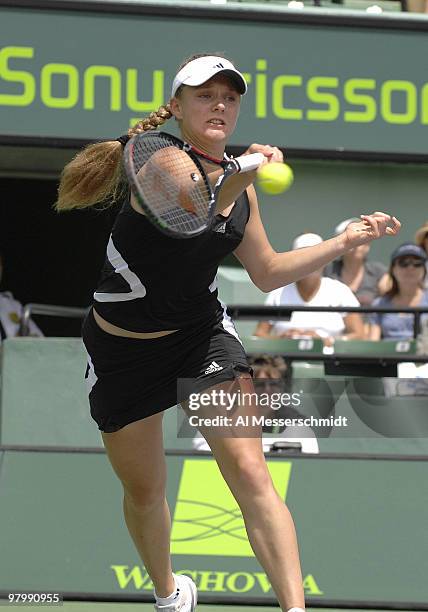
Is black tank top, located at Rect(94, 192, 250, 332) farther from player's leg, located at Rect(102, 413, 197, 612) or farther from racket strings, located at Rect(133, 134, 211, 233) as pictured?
player's leg, located at Rect(102, 413, 197, 612)

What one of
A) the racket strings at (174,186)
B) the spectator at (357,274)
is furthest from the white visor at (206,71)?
the spectator at (357,274)

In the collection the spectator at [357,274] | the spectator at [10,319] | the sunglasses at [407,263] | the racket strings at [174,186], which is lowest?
the spectator at [10,319]

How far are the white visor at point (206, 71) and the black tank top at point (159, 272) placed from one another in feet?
1.43

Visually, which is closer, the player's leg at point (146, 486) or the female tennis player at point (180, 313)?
the female tennis player at point (180, 313)

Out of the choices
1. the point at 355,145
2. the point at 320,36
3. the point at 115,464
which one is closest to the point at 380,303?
the point at 355,145

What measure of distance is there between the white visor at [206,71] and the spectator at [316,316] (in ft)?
11.2

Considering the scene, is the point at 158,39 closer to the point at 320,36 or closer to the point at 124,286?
the point at 320,36

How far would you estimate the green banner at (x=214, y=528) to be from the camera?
6387mm

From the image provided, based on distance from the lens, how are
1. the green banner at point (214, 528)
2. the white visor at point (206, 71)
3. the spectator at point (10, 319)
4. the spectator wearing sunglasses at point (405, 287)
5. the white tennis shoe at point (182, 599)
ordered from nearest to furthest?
the white visor at point (206, 71) < the white tennis shoe at point (182, 599) < the green banner at point (214, 528) < the spectator at point (10, 319) < the spectator wearing sunglasses at point (405, 287)

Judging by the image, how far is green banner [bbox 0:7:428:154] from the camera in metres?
8.12

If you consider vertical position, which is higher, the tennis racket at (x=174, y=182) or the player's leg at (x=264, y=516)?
the tennis racket at (x=174, y=182)

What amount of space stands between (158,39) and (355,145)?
4.88 feet

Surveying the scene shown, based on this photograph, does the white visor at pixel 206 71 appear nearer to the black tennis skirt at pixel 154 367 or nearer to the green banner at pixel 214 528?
the black tennis skirt at pixel 154 367

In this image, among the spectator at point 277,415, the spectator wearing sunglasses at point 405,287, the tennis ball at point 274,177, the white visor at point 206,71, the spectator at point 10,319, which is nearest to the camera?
the tennis ball at point 274,177
